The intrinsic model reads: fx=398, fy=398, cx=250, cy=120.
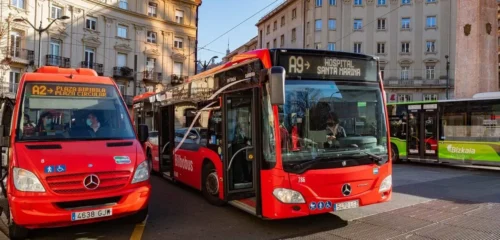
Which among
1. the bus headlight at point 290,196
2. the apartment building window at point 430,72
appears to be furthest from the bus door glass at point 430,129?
→ the apartment building window at point 430,72

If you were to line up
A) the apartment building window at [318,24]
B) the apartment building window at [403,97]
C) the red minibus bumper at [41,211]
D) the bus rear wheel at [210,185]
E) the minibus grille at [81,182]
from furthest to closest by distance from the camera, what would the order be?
the apartment building window at [318,24]
the apartment building window at [403,97]
the bus rear wheel at [210,185]
the minibus grille at [81,182]
the red minibus bumper at [41,211]

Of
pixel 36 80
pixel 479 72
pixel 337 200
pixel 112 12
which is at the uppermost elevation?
pixel 112 12

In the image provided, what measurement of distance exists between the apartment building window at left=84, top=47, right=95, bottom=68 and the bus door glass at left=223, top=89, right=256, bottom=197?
36.1 meters

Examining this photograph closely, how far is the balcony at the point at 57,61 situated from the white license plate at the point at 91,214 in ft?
114

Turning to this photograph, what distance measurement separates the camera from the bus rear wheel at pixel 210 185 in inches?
304

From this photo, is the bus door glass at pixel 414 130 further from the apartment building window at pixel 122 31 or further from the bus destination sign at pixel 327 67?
the apartment building window at pixel 122 31

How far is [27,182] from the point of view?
16.6 ft

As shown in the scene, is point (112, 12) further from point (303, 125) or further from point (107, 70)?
point (303, 125)

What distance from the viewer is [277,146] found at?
5688 mm

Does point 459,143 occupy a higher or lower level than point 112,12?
lower

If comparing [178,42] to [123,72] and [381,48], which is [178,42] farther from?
[381,48]

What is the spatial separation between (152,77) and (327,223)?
133 ft

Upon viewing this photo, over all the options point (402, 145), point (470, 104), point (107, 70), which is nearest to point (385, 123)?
point (470, 104)

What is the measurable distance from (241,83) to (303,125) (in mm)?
1435
